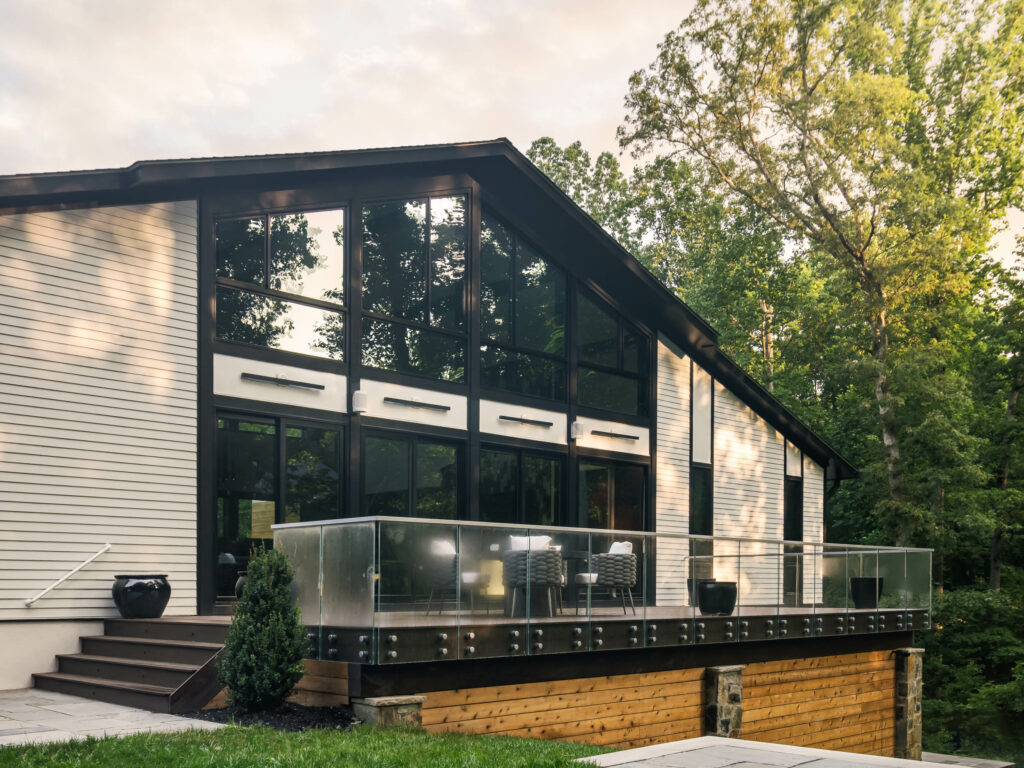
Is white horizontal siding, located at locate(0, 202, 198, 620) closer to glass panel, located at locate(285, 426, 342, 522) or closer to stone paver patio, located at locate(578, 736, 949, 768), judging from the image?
glass panel, located at locate(285, 426, 342, 522)

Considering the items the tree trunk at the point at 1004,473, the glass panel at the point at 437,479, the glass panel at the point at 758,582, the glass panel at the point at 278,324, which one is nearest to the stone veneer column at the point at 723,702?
the glass panel at the point at 758,582

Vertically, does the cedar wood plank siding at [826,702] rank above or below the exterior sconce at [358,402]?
below

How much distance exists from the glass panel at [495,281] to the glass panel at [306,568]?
246 inches

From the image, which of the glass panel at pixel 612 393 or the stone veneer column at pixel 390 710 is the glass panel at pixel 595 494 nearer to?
the glass panel at pixel 612 393

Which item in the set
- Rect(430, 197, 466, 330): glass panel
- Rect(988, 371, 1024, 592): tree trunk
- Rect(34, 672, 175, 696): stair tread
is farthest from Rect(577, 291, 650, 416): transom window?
Rect(988, 371, 1024, 592): tree trunk

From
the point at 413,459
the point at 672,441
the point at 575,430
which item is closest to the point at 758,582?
the point at 575,430

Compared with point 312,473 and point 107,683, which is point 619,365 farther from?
point 107,683

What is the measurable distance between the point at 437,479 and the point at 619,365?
14.5 ft

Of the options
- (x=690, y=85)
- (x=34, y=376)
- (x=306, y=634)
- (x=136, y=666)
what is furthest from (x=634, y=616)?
(x=690, y=85)

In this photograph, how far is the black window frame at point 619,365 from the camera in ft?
53.4

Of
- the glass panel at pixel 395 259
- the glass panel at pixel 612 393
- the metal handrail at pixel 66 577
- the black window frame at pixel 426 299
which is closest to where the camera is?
the metal handrail at pixel 66 577

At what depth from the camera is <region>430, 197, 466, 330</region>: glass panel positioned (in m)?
14.3

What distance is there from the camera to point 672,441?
17.8 m

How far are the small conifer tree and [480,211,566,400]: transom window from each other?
6.69 m
